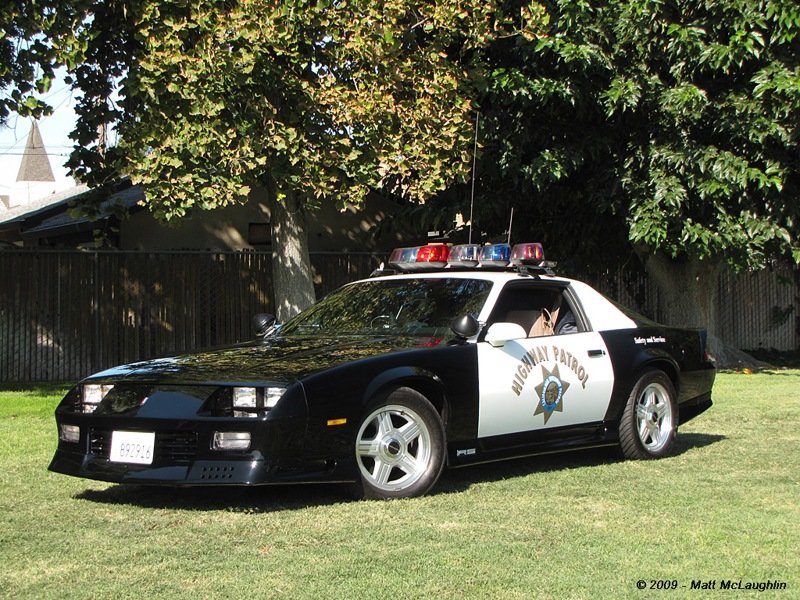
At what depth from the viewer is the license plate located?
6.09 metres

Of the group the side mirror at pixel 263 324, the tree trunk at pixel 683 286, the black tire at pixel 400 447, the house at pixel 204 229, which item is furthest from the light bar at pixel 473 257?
the tree trunk at pixel 683 286

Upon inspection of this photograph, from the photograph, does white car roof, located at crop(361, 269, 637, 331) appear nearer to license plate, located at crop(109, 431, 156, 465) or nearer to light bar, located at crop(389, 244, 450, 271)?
light bar, located at crop(389, 244, 450, 271)

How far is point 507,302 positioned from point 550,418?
2.94 feet

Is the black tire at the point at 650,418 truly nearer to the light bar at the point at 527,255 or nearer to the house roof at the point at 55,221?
the light bar at the point at 527,255

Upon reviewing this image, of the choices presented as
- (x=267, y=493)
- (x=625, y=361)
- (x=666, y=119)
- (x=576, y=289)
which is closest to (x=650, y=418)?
(x=625, y=361)

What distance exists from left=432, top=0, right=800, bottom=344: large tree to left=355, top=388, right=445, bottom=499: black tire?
926cm

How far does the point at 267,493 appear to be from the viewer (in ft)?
22.0

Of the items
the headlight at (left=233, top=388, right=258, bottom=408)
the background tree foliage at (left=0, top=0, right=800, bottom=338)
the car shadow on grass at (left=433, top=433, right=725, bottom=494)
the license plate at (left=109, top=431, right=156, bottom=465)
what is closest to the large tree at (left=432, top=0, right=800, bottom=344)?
the background tree foliage at (left=0, top=0, right=800, bottom=338)

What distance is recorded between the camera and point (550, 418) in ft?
24.3

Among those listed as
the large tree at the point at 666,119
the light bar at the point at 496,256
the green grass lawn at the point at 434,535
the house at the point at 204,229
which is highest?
the large tree at the point at 666,119

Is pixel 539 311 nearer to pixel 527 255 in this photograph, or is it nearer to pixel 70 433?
pixel 527 255

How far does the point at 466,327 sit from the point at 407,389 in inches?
23.4

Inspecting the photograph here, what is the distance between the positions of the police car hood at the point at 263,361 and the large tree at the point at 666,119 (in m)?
8.81

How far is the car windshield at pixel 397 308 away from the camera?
7336 mm
